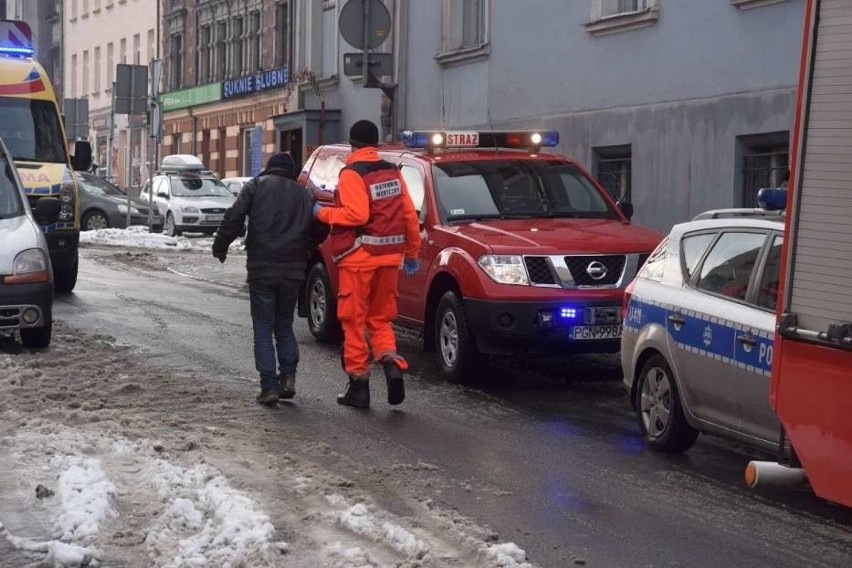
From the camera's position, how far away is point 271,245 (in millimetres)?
10914

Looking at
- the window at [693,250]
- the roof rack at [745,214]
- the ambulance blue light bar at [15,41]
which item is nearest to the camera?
the roof rack at [745,214]

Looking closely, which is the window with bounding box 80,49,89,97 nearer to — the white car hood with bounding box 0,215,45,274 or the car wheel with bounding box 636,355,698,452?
the white car hood with bounding box 0,215,45,274

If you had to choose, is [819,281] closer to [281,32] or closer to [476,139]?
[476,139]

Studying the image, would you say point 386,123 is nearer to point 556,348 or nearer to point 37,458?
point 556,348

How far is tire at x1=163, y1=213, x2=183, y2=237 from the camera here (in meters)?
37.3

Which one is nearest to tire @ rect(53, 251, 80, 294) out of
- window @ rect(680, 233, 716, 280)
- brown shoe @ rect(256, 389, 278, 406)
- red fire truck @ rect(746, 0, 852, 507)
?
brown shoe @ rect(256, 389, 278, 406)

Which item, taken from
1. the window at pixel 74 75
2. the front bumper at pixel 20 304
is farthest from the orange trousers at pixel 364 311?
the window at pixel 74 75

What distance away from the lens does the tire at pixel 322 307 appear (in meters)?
14.9

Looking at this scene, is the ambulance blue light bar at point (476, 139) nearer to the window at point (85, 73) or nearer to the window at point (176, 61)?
the window at point (176, 61)

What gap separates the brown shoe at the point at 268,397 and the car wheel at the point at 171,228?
26808 mm

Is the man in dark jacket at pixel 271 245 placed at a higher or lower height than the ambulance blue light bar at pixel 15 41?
lower

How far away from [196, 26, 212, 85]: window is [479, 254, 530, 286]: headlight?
42774 mm

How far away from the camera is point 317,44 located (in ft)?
118

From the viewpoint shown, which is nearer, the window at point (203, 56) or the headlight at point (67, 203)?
the headlight at point (67, 203)
